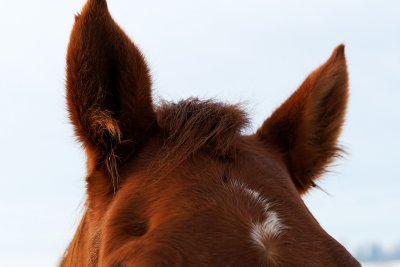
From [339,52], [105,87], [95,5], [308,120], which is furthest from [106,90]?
[339,52]

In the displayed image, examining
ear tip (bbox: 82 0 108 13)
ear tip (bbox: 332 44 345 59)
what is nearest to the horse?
ear tip (bbox: 82 0 108 13)

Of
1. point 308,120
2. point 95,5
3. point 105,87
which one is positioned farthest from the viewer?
point 308,120

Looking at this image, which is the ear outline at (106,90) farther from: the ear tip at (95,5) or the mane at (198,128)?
the mane at (198,128)

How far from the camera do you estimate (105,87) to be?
3594mm

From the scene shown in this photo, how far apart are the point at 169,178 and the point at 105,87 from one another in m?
0.57

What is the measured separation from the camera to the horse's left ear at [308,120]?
4.14 metres

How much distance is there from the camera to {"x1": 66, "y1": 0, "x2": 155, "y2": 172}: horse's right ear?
3439 millimetres

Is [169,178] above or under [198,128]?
under

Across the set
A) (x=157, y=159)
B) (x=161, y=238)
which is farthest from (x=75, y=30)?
(x=161, y=238)

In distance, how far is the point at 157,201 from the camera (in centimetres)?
334

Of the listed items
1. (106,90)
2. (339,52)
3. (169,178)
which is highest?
(339,52)

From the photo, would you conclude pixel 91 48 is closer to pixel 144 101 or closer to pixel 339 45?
pixel 144 101

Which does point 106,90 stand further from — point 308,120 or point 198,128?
point 308,120

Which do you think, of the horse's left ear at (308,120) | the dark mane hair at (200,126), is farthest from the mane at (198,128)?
the horse's left ear at (308,120)
